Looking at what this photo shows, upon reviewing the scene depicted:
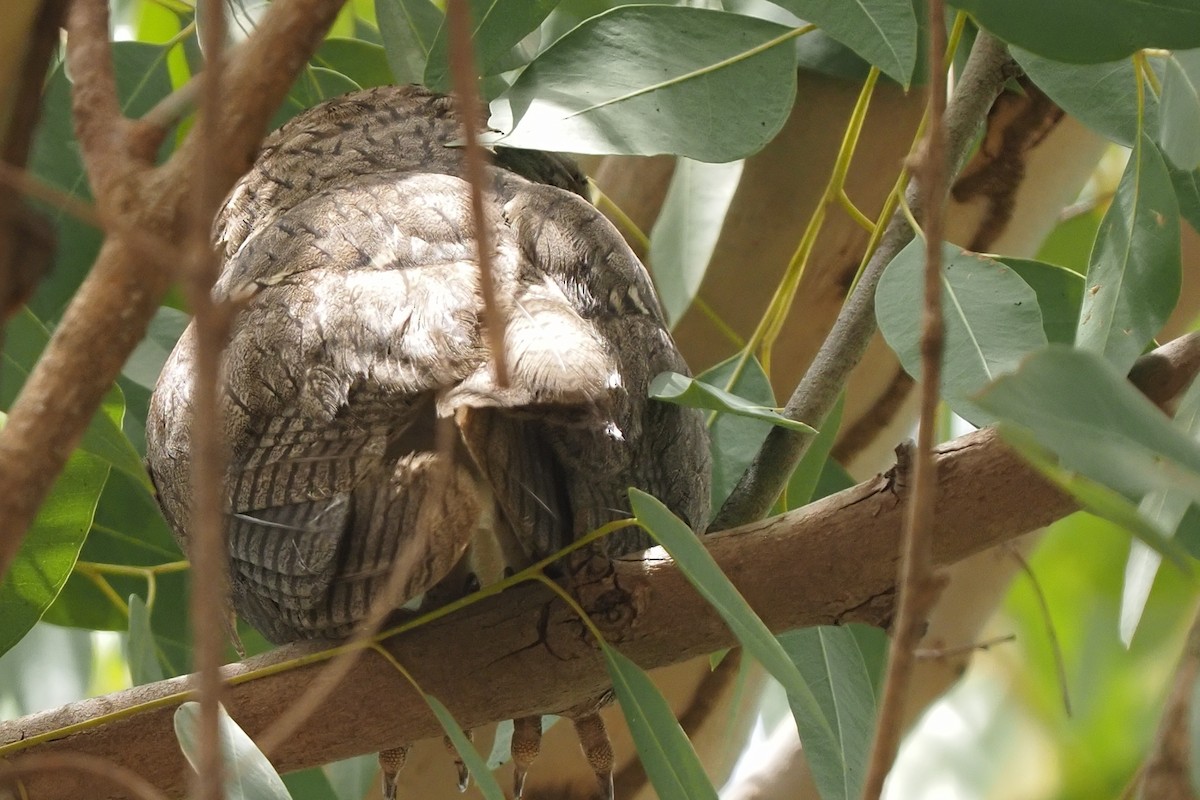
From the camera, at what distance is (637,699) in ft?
2.65

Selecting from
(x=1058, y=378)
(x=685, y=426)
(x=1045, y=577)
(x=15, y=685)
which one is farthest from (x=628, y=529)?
(x=1045, y=577)

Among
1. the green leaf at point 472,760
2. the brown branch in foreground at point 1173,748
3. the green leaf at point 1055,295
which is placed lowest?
the green leaf at point 472,760

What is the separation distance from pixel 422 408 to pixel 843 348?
1.25ft

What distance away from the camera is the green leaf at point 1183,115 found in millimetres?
847

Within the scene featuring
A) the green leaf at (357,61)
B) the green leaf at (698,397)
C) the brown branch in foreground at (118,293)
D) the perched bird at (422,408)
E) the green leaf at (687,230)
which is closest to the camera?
the brown branch in foreground at (118,293)

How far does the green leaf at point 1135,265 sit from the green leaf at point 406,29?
600mm

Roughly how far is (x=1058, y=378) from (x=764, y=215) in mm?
982

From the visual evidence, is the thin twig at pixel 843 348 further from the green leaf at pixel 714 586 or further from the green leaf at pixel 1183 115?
the green leaf at pixel 714 586

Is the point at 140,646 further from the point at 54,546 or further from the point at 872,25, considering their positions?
the point at 872,25

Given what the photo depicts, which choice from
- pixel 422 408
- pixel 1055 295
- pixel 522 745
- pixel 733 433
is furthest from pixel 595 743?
pixel 1055 295

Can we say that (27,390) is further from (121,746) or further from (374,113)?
(374,113)

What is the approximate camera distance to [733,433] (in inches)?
43.9

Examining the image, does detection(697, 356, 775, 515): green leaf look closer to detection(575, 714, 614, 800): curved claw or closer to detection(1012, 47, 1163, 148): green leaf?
detection(575, 714, 614, 800): curved claw

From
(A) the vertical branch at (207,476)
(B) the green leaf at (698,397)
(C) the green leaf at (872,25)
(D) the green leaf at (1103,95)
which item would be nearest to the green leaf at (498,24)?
(C) the green leaf at (872,25)
